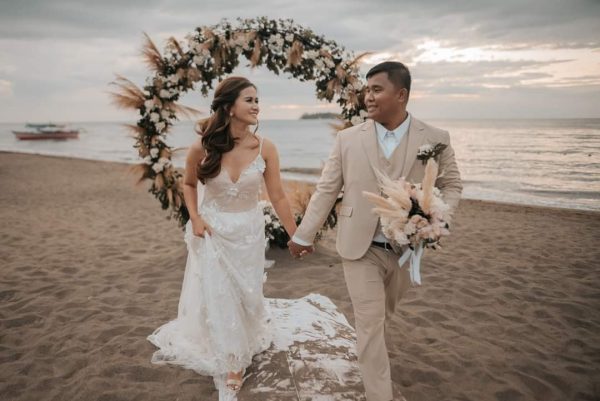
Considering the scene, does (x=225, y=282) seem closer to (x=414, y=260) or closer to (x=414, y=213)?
(x=414, y=260)

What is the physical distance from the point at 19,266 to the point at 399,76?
6687 millimetres

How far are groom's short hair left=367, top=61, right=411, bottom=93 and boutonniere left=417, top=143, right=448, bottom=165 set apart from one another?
0.52 metres

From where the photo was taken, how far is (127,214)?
35.3 ft

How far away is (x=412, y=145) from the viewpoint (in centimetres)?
294

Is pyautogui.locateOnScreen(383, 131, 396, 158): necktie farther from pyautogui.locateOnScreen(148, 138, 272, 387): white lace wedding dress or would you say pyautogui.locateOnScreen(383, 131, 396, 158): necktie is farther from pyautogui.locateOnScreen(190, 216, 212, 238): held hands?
pyautogui.locateOnScreen(190, 216, 212, 238): held hands

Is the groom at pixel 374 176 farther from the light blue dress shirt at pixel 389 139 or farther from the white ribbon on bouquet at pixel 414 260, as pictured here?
the white ribbon on bouquet at pixel 414 260

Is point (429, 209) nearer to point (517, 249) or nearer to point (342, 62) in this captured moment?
point (342, 62)

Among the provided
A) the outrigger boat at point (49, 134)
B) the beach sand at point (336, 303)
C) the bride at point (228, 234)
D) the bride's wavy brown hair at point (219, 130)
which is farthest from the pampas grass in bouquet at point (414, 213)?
the outrigger boat at point (49, 134)

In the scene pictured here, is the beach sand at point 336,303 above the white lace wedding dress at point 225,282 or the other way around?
the other way around

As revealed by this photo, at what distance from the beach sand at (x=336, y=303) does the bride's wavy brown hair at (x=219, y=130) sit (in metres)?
1.86

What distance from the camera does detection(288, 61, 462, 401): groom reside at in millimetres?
2906

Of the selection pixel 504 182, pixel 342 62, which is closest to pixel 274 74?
pixel 342 62

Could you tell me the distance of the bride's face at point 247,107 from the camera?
138 inches

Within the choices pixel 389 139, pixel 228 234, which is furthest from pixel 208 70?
pixel 389 139
